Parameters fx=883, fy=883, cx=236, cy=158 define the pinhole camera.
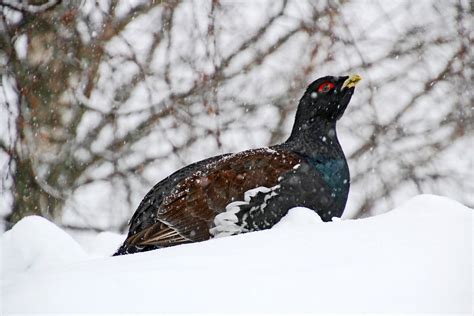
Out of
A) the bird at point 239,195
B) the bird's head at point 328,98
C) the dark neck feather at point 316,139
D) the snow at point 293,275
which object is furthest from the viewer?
the bird's head at point 328,98

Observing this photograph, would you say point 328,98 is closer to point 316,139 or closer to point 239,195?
point 316,139

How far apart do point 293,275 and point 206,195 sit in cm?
250

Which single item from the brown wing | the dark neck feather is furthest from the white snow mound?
the dark neck feather

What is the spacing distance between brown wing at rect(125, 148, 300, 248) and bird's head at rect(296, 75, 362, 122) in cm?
62

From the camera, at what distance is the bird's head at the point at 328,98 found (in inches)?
230

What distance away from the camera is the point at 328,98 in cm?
588

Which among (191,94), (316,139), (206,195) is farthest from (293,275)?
(191,94)

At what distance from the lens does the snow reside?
2537 millimetres

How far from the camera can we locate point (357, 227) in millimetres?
3209

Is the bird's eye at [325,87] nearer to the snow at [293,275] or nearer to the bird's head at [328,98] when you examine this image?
the bird's head at [328,98]

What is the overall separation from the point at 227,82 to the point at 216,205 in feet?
21.0

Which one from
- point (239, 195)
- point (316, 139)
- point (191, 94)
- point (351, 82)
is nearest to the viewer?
point (239, 195)

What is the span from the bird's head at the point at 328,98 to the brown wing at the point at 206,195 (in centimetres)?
62

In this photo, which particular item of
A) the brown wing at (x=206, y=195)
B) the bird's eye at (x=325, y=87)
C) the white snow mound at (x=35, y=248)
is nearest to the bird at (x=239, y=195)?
the brown wing at (x=206, y=195)
